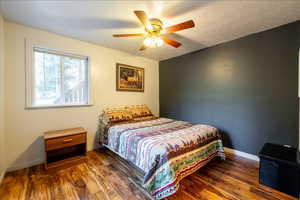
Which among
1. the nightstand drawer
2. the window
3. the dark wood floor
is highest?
the window

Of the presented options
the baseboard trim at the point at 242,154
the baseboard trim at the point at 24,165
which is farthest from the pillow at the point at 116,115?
the baseboard trim at the point at 242,154

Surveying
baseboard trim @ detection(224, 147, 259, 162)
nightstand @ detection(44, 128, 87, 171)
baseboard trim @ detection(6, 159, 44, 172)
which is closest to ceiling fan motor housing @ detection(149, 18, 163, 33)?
nightstand @ detection(44, 128, 87, 171)

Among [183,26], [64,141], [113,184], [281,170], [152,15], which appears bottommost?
[113,184]

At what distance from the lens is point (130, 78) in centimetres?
364

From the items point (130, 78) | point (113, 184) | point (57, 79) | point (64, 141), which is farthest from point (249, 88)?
point (57, 79)

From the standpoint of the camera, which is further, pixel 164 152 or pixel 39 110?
pixel 39 110

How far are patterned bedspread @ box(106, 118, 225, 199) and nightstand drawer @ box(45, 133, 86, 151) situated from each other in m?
0.53

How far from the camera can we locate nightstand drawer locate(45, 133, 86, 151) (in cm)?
208

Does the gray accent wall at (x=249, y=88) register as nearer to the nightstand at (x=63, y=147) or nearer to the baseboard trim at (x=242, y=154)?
the baseboard trim at (x=242, y=154)

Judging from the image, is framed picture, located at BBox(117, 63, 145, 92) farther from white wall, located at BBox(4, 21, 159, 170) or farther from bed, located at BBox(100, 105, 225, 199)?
bed, located at BBox(100, 105, 225, 199)

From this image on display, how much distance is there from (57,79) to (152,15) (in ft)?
7.25

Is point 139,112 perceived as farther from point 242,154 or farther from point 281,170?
point 281,170

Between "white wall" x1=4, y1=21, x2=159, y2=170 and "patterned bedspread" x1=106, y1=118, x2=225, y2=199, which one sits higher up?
"white wall" x1=4, y1=21, x2=159, y2=170

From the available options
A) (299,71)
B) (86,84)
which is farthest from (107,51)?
(299,71)
